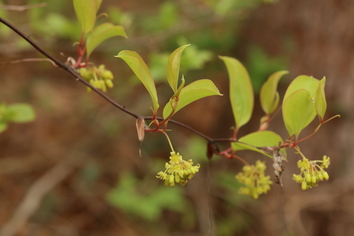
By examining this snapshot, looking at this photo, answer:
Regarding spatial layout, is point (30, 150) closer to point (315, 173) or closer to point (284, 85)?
point (284, 85)

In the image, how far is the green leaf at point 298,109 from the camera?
78cm

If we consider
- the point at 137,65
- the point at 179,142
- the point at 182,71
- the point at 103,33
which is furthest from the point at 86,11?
the point at 179,142

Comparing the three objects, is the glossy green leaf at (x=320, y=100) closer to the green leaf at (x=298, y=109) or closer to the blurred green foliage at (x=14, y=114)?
the green leaf at (x=298, y=109)

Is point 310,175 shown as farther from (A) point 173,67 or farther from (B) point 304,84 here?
(A) point 173,67

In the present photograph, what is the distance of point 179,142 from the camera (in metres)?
2.55

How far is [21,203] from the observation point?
2158 millimetres

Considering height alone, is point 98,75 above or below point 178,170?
above

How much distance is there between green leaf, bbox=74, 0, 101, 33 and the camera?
0.88m

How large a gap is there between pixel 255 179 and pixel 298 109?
0.24m

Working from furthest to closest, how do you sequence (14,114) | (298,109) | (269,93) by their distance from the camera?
(14,114), (269,93), (298,109)

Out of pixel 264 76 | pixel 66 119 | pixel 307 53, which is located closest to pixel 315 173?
pixel 264 76

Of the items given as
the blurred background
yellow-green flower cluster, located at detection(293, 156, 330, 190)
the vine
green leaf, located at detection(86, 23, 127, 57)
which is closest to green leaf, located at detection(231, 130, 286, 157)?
the vine

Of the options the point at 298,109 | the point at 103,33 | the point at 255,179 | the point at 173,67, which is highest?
the point at 103,33

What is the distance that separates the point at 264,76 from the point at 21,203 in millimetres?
1463
